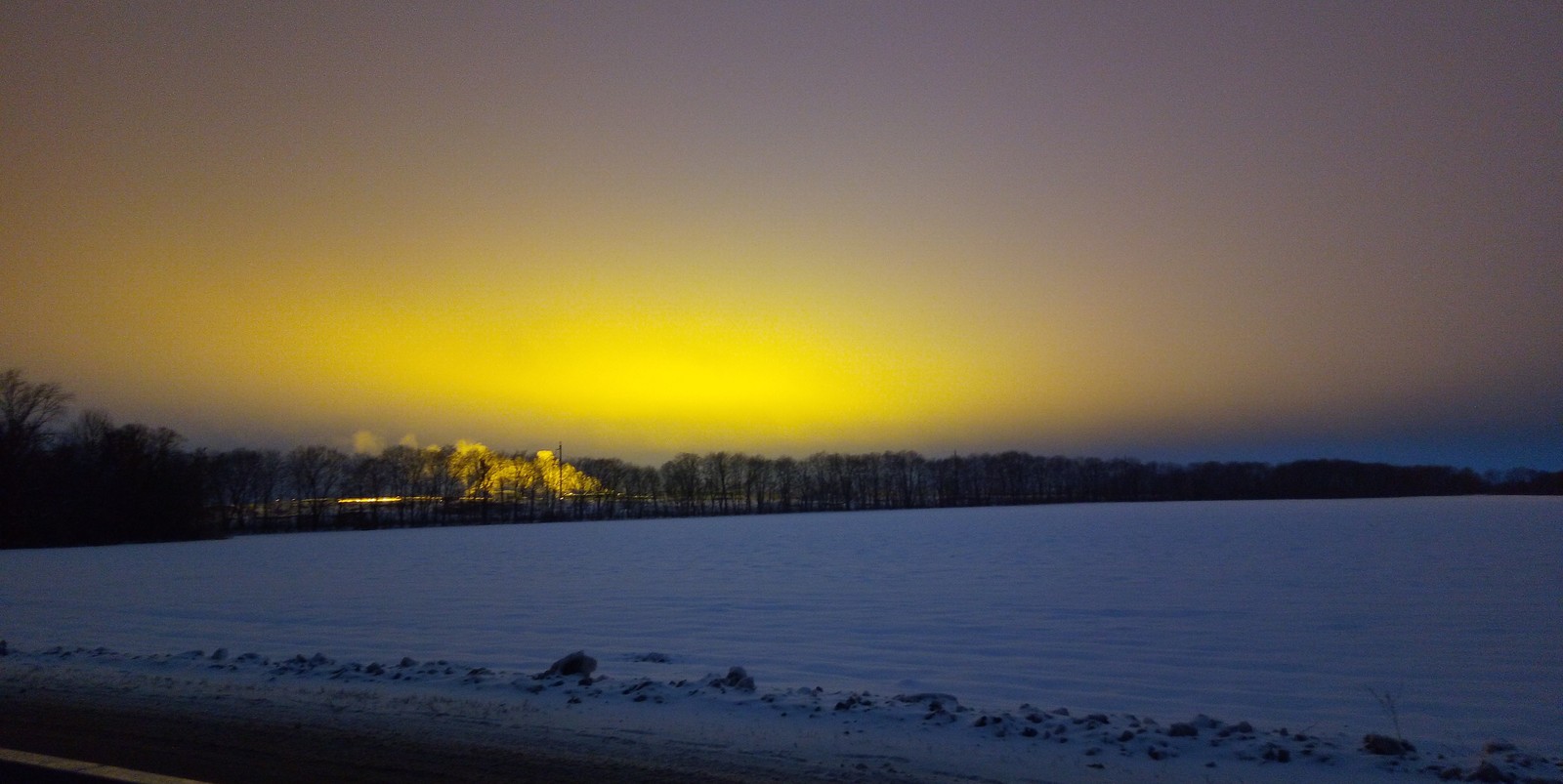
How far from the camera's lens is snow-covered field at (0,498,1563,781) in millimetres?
7289

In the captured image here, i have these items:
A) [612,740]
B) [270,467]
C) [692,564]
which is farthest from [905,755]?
[270,467]

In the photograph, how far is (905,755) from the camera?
6637mm

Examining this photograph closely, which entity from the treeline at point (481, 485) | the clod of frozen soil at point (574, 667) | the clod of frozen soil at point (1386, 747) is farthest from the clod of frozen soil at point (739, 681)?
the treeline at point (481, 485)

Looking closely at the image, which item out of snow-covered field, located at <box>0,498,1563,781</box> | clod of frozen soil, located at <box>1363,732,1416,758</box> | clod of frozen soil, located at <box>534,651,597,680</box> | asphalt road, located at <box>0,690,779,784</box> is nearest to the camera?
asphalt road, located at <box>0,690,779,784</box>

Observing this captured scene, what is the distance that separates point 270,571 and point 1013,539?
93.6 feet

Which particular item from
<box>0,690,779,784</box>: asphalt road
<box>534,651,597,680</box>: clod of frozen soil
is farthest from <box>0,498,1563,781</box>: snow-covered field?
<box>0,690,779,784</box>: asphalt road

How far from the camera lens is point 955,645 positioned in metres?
12.9

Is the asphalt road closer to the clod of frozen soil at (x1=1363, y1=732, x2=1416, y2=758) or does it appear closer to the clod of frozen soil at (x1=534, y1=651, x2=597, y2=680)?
the clod of frozen soil at (x1=534, y1=651, x2=597, y2=680)

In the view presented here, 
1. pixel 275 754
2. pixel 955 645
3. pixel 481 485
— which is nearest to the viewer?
pixel 275 754

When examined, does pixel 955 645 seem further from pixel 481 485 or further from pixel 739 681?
pixel 481 485

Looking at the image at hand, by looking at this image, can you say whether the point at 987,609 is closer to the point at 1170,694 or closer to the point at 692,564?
the point at 1170,694

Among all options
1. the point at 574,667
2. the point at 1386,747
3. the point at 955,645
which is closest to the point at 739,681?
the point at 574,667

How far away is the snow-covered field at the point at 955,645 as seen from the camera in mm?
7289

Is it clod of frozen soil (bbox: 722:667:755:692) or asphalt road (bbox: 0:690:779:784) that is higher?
asphalt road (bbox: 0:690:779:784)
